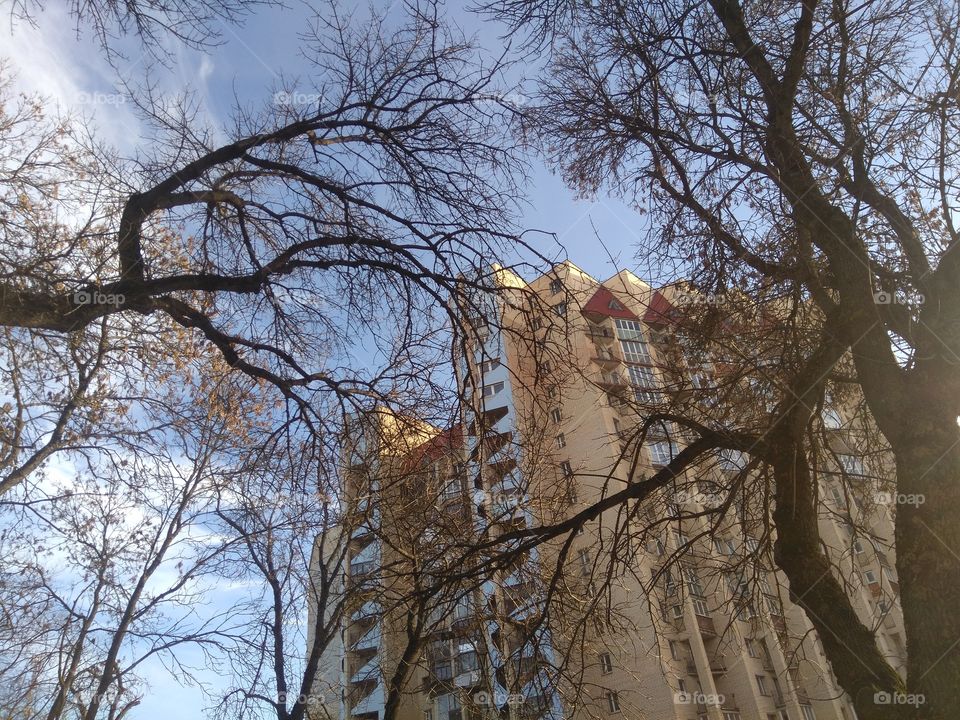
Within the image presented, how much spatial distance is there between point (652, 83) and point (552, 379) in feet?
8.83

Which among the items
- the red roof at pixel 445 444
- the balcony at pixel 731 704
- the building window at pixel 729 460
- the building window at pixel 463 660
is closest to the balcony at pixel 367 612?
the building window at pixel 463 660

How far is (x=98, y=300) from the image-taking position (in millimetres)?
4641

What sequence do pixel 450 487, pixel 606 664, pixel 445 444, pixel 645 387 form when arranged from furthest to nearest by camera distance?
pixel 606 664 < pixel 450 487 < pixel 645 387 < pixel 445 444

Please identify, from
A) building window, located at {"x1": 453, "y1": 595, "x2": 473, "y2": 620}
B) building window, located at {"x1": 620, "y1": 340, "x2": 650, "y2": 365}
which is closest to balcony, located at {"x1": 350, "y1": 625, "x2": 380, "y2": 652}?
A: building window, located at {"x1": 453, "y1": 595, "x2": 473, "y2": 620}

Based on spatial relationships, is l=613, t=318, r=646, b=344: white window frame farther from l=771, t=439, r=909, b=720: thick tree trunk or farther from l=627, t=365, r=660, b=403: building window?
l=771, t=439, r=909, b=720: thick tree trunk

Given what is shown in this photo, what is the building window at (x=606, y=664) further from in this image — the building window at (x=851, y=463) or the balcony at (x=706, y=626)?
the balcony at (x=706, y=626)

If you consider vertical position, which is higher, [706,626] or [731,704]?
[706,626]

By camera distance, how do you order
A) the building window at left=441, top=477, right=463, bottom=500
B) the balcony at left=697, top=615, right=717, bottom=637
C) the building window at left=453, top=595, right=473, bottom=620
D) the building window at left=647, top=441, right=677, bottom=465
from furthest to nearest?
the balcony at left=697, top=615, right=717, bottom=637, the building window at left=647, top=441, right=677, bottom=465, the building window at left=441, top=477, right=463, bottom=500, the building window at left=453, top=595, right=473, bottom=620

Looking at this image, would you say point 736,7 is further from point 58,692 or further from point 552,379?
point 58,692

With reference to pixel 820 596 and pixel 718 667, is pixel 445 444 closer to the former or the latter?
pixel 820 596

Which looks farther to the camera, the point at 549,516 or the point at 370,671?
the point at 549,516

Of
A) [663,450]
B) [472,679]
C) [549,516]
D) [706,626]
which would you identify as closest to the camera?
[472,679]

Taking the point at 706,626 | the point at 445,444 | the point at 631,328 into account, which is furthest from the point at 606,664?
the point at 706,626

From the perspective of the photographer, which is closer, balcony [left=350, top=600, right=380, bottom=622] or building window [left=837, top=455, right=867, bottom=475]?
building window [left=837, top=455, right=867, bottom=475]
